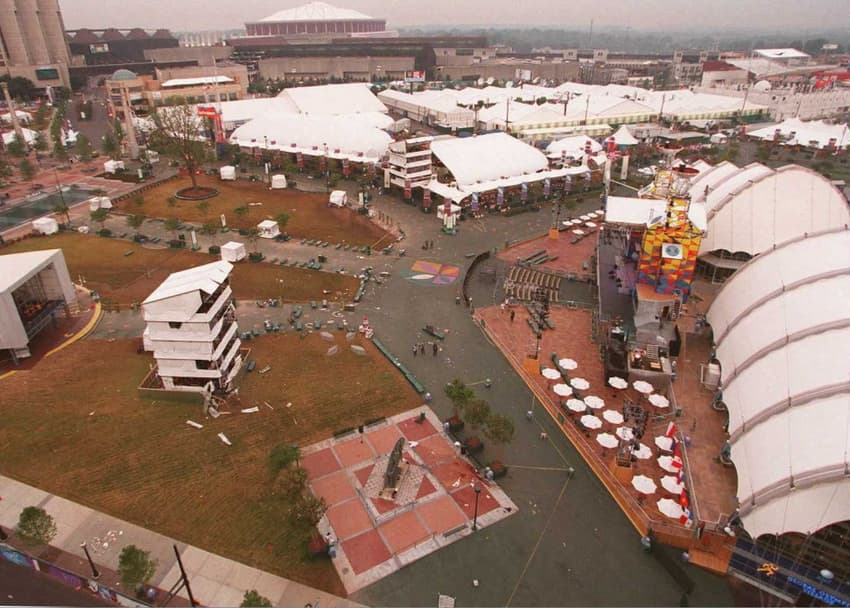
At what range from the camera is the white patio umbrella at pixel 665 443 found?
3466cm

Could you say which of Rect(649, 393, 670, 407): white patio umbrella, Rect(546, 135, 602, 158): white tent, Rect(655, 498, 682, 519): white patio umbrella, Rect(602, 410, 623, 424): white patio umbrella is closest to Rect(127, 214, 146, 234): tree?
Rect(602, 410, 623, 424): white patio umbrella

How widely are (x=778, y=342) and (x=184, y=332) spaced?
4050 cm

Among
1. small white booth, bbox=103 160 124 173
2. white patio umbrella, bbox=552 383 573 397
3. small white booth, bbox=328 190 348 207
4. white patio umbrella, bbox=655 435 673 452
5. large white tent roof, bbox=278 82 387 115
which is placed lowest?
white patio umbrella, bbox=655 435 673 452

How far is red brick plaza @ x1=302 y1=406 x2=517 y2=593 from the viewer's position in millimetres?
28844

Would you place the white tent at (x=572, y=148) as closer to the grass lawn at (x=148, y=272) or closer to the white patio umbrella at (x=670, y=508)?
the grass lawn at (x=148, y=272)

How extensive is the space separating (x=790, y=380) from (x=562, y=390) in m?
13.8

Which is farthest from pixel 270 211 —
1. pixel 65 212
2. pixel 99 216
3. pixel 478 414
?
pixel 478 414

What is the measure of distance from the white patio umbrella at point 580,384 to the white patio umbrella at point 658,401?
4.45 meters

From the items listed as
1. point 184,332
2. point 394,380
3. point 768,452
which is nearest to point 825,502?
point 768,452

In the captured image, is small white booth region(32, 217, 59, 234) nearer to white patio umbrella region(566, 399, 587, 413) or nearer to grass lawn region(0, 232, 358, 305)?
grass lawn region(0, 232, 358, 305)

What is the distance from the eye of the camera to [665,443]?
3488 cm

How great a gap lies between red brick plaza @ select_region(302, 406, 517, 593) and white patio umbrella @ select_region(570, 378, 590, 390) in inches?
415

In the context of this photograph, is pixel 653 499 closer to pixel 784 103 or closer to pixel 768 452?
pixel 768 452

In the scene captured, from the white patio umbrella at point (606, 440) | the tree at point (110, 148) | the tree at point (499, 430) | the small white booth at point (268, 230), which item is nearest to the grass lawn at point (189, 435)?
the tree at point (499, 430)
